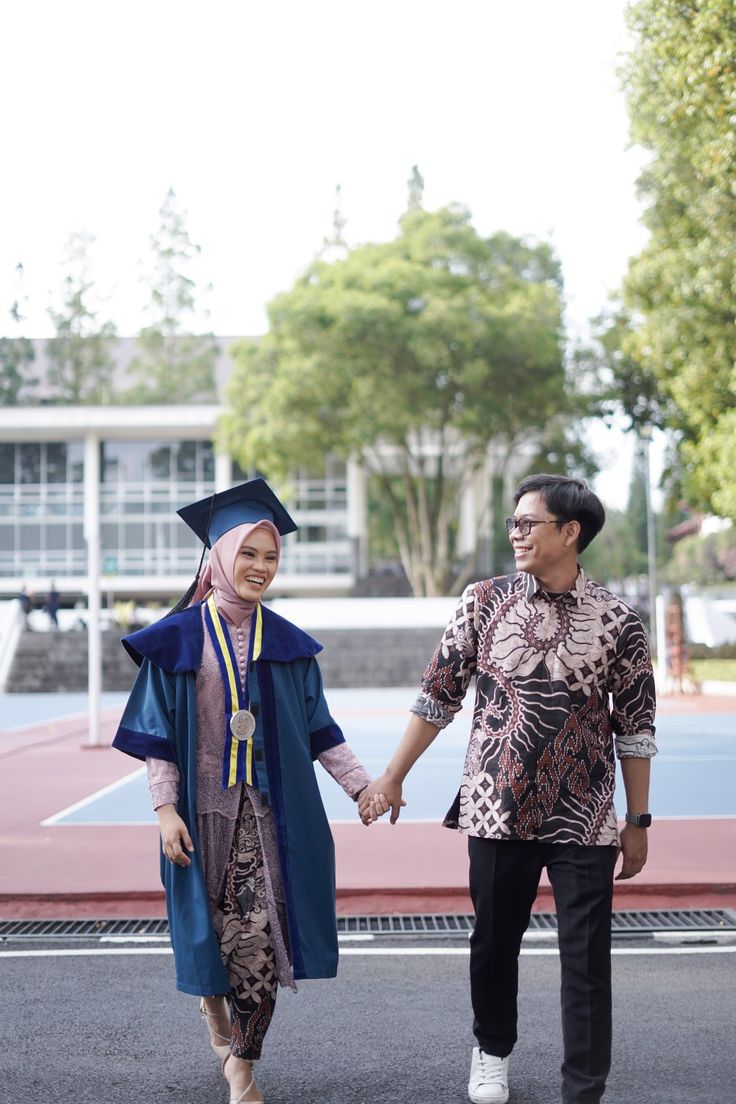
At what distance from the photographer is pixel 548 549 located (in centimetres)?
386

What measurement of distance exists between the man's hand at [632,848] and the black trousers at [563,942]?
155mm

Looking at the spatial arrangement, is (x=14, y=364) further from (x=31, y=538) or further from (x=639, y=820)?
(x=639, y=820)

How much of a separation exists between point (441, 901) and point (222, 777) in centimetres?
337

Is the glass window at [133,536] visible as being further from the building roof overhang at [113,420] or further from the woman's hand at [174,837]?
the woman's hand at [174,837]

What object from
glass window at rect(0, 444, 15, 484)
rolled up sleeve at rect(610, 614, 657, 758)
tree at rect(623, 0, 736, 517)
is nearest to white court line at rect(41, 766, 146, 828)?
rolled up sleeve at rect(610, 614, 657, 758)

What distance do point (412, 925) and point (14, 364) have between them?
5781 cm

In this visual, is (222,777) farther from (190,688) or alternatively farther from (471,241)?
(471,241)

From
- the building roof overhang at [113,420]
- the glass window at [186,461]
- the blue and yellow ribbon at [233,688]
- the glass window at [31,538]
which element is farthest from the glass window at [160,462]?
the blue and yellow ribbon at [233,688]

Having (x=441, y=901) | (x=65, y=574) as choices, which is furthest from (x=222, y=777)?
(x=65, y=574)

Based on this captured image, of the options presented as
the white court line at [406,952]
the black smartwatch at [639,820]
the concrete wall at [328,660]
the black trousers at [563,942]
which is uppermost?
the black smartwatch at [639,820]

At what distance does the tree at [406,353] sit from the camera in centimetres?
3447

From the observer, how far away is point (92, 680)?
50.3 ft

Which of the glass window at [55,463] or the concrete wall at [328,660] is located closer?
the concrete wall at [328,660]

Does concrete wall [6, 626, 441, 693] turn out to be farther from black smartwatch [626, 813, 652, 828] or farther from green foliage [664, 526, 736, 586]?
green foliage [664, 526, 736, 586]
